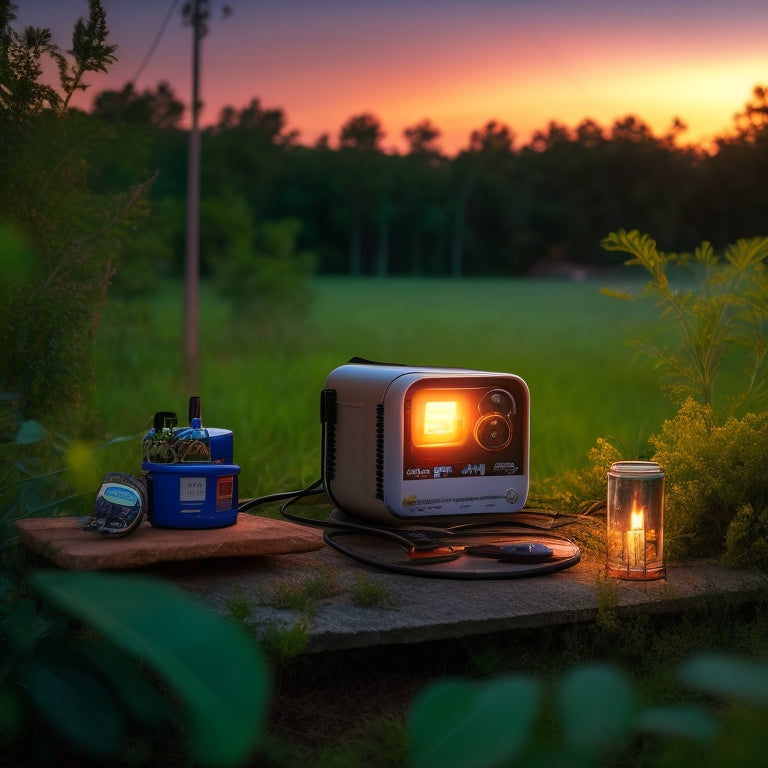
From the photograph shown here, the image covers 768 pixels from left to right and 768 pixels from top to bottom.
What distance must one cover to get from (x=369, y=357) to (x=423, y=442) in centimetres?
1559

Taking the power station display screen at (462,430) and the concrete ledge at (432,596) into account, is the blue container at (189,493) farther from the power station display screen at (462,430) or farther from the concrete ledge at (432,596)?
the power station display screen at (462,430)

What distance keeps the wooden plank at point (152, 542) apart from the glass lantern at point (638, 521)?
3.38 ft

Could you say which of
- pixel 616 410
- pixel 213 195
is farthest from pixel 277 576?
pixel 213 195

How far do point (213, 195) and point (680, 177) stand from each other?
13606 millimetres

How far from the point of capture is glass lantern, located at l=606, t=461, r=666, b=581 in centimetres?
358

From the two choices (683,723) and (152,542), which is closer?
(683,723)

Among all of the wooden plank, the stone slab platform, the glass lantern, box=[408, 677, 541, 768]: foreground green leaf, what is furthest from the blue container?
box=[408, 677, 541, 768]: foreground green leaf

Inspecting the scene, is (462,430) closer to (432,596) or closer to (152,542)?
(432,596)

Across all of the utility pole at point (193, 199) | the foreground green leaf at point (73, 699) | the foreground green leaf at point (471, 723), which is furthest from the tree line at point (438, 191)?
the foreground green leaf at point (471, 723)

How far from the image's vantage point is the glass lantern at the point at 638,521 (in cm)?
358

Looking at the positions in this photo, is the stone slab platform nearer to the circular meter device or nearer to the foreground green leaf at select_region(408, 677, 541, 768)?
the circular meter device

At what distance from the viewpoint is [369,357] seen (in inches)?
770

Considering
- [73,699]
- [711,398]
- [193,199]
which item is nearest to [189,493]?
[73,699]

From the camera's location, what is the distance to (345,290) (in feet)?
96.2
